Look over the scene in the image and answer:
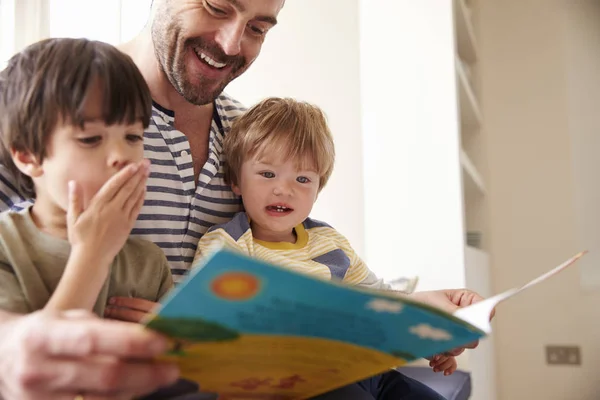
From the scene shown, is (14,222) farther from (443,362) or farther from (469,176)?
(469,176)

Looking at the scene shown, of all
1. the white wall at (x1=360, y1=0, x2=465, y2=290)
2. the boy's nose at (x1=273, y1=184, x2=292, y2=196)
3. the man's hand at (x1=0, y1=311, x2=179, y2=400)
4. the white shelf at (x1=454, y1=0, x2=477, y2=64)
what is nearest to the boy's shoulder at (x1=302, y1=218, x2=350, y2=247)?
the boy's nose at (x1=273, y1=184, x2=292, y2=196)

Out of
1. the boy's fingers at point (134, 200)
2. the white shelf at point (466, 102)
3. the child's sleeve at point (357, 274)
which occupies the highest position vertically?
the white shelf at point (466, 102)

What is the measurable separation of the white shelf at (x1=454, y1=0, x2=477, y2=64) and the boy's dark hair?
2203mm

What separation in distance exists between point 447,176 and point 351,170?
40 centimetres

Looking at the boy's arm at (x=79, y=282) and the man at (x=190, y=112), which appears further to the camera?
the man at (x=190, y=112)

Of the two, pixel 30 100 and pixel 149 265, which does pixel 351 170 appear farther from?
pixel 30 100

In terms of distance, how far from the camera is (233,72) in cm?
120

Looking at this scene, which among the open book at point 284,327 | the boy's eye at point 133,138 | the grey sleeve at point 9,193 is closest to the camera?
the open book at point 284,327

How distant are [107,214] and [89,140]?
3.7 inches

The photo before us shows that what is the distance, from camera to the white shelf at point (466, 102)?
2579 mm

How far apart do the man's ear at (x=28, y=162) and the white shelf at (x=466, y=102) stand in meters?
2.01

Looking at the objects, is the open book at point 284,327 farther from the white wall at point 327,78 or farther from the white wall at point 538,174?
the white wall at point 538,174

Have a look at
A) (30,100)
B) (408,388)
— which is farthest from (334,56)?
(30,100)

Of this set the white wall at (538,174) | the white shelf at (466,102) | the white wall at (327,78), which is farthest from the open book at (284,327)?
the white wall at (538,174)
